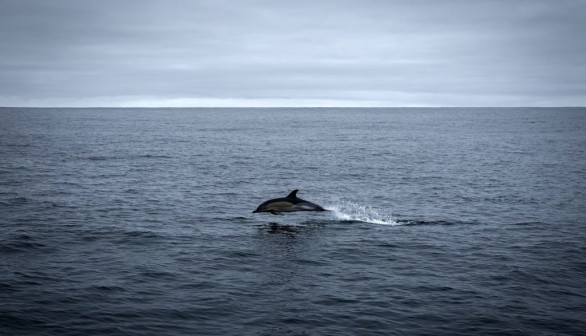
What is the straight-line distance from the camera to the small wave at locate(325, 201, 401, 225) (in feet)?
111

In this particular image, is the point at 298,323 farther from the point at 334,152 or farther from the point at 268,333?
the point at 334,152

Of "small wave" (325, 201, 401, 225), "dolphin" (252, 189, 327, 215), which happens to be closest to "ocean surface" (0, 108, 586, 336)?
"small wave" (325, 201, 401, 225)

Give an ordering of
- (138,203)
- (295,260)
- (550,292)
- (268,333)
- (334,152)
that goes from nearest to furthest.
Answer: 1. (268,333)
2. (550,292)
3. (295,260)
4. (138,203)
5. (334,152)

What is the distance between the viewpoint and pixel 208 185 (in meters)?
48.9

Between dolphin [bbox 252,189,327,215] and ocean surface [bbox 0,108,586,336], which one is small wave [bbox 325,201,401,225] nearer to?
ocean surface [bbox 0,108,586,336]

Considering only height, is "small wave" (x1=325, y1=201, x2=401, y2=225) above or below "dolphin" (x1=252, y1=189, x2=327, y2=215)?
below

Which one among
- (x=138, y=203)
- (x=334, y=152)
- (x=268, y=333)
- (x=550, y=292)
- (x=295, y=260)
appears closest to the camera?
(x=268, y=333)

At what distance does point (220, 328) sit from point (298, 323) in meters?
2.63

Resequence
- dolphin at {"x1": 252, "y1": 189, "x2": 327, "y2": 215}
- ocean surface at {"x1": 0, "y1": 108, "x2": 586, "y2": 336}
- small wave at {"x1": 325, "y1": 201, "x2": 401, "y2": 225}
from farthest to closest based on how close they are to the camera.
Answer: small wave at {"x1": 325, "y1": 201, "x2": 401, "y2": 225}, dolphin at {"x1": 252, "y1": 189, "x2": 327, "y2": 215}, ocean surface at {"x1": 0, "y1": 108, "x2": 586, "y2": 336}

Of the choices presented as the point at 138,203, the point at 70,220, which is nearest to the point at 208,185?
the point at 138,203

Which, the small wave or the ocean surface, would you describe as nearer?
the ocean surface

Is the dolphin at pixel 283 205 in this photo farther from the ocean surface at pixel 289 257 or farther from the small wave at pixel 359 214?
the small wave at pixel 359 214

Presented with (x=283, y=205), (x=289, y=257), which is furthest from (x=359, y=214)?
(x=289, y=257)

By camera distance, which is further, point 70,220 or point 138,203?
point 138,203
